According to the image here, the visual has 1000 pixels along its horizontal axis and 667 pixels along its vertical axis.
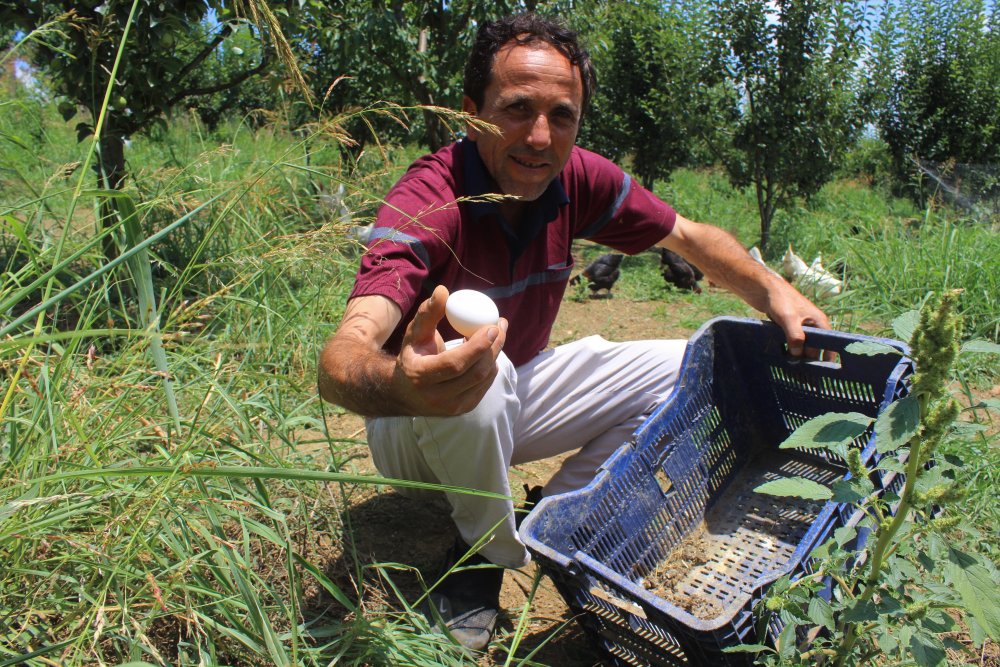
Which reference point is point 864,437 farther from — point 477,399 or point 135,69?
point 135,69

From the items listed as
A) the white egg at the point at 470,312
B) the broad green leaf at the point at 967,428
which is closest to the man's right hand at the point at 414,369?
the white egg at the point at 470,312

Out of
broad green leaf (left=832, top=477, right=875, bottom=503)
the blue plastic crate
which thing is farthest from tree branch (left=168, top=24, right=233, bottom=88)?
broad green leaf (left=832, top=477, right=875, bottom=503)

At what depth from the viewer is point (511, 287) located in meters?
2.17

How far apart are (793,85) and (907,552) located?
23.1 ft

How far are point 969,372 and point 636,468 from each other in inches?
87.9

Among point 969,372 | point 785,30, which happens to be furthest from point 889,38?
point 969,372

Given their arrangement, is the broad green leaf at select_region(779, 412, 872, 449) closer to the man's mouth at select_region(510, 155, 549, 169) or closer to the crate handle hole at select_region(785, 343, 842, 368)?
the crate handle hole at select_region(785, 343, 842, 368)

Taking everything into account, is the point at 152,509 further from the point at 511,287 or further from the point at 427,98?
the point at 427,98

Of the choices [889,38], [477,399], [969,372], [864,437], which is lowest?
[969,372]

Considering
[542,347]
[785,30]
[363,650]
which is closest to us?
[363,650]

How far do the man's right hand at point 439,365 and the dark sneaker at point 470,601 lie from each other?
58 centimetres

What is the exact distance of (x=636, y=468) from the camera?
6.49 ft

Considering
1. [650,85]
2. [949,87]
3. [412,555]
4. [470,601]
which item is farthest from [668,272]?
[949,87]

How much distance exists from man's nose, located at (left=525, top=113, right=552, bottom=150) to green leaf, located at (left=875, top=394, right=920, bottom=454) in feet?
3.67
